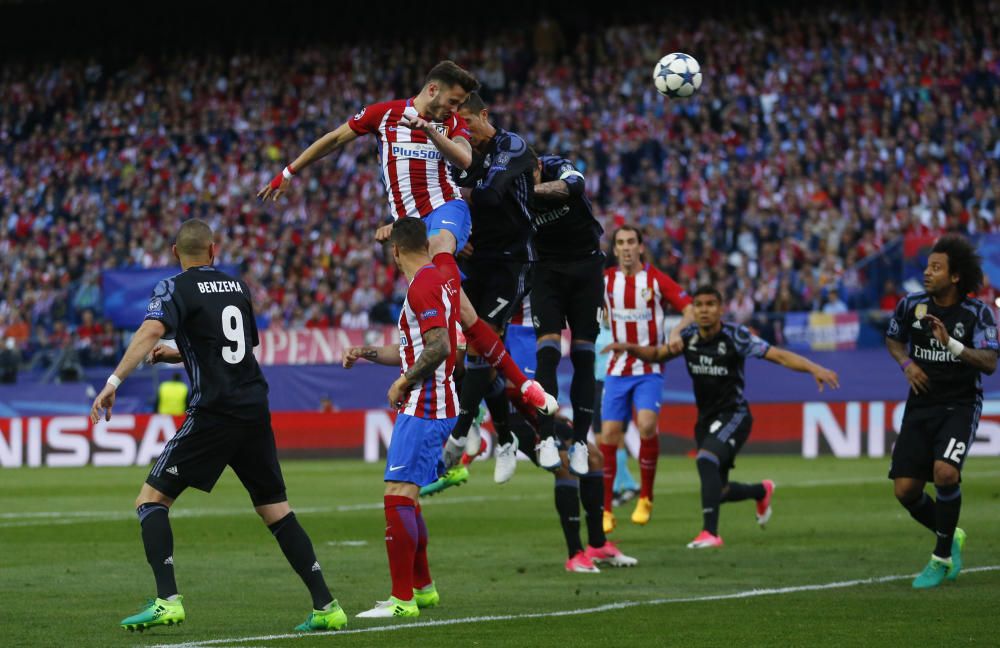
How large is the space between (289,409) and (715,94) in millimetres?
12806

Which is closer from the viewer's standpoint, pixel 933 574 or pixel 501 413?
pixel 933 574

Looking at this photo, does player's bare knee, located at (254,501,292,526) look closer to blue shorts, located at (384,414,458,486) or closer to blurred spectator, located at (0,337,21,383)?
blue shorts, located at (384,414,458,486)

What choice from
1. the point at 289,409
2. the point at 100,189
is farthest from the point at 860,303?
the point at 100,189

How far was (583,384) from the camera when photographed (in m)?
12.4

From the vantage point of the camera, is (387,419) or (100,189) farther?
(100,189)

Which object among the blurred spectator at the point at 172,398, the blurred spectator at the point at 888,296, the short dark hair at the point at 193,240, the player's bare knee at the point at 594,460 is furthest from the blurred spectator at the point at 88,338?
the short dark hair at the point at 193,240

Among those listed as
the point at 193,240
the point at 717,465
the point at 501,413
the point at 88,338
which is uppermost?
the point at 193,240

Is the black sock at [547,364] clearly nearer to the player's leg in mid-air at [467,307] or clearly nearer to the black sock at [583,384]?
the black sock at [583,384]

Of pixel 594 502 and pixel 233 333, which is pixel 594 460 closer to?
pixel 594 502

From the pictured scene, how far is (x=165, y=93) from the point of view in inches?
1783

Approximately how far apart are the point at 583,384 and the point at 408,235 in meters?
3.64

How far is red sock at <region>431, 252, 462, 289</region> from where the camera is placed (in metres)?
9.39

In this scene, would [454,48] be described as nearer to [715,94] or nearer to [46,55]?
[715,94]

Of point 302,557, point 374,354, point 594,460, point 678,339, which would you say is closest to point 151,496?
point 302,557
